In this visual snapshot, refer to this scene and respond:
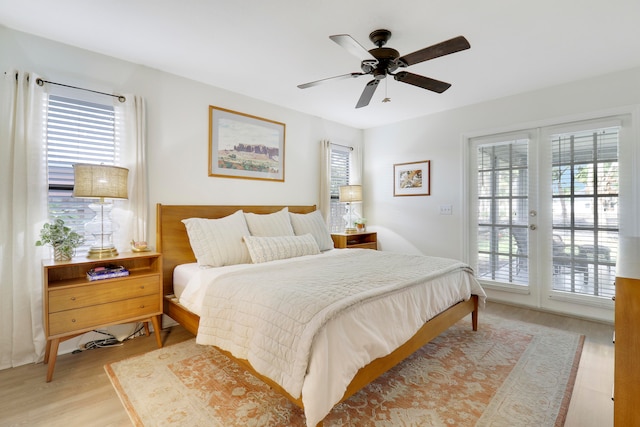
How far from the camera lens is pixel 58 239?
7.45 ft

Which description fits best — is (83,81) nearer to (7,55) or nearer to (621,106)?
(7,55)

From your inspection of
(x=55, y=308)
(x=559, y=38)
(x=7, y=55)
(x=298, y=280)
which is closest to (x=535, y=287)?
(x=559, y=38)

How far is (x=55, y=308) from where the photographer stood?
6.87 ft

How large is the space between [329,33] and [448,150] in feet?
8.37

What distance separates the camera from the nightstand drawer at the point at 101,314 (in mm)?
2113

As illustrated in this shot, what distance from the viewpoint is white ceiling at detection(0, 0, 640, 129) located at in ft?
6.75

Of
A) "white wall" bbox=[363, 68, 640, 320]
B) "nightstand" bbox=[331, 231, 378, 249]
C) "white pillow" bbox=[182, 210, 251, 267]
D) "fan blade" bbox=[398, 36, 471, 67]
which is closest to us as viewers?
"fan blade" bbox=[398, 36, 471, 67]

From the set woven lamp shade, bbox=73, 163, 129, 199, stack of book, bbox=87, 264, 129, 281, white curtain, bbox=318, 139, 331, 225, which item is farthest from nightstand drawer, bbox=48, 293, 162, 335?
white curtain, bbox=318, 139, 331, 225

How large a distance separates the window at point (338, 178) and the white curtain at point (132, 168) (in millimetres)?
2675

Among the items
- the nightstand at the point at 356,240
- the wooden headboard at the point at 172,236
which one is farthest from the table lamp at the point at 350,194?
the wooden headboard at the point at 172,236

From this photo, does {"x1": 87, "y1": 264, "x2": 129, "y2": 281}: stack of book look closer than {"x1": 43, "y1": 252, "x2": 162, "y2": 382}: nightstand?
No

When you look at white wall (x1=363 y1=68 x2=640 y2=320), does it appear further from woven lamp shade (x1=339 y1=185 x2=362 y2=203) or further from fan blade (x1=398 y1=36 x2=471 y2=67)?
fan blade (x1=398 y1=36 x2=471 y2=67)

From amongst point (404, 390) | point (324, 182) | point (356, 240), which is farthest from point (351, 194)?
point (404, 390)

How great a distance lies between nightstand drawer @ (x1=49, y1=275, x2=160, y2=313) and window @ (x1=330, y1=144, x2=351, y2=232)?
280 centimetres
